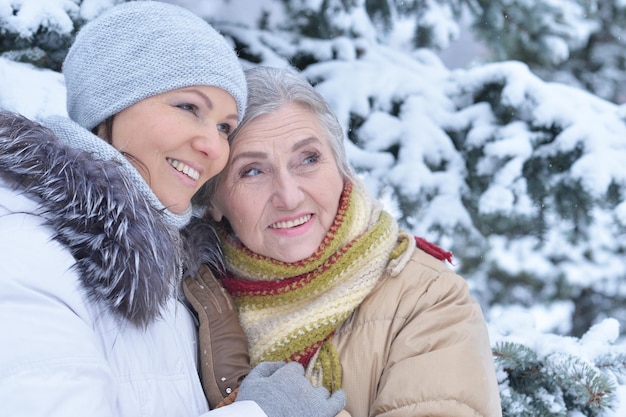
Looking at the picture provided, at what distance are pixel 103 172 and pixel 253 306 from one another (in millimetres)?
838

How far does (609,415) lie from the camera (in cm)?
224

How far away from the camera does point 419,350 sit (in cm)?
192

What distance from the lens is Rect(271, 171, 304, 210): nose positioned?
85.4 inches

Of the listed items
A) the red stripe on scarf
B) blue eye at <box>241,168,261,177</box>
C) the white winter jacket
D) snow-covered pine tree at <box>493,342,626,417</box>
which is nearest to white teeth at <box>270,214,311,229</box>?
blue eye at <box>241,168,261,177</box>

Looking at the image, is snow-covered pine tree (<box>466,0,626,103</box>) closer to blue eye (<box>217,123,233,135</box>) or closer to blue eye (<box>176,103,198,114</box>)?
blue eye (<box>217,123,233,135</box>)

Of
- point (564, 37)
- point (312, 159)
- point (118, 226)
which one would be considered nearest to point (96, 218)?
point (118, 226)

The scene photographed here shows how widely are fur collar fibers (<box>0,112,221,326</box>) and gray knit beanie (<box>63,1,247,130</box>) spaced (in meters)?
0.29

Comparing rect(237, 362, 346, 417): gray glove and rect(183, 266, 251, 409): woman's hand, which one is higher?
rect(237, 362, 346, 417): gray glove

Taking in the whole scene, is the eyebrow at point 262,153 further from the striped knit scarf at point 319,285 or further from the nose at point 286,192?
the striped knit scarf at point 319,285

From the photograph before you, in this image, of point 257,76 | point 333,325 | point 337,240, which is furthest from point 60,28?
point 333,325

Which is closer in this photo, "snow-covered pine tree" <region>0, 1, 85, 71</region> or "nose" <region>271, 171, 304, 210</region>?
"nose" <region>271, 171, 304, 210</region>

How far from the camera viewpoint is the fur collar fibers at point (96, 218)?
4.89 ft

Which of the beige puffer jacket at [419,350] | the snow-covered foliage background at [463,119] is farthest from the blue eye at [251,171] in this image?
the snow-covered foliage background at [463,119]

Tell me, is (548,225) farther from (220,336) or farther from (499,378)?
(220,336)
